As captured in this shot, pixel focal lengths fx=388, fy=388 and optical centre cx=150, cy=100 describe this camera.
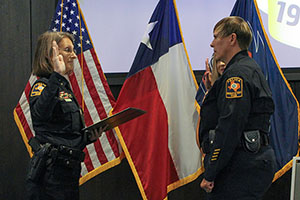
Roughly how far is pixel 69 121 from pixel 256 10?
166 cm

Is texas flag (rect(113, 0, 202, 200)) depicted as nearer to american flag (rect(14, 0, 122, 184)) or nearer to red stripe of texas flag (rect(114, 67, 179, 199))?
red stripe of texas flag (rect(114, 67, 179, 199))

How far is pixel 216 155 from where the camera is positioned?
1.67 metres

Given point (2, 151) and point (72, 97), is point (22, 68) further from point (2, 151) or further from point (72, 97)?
point (72, 97)

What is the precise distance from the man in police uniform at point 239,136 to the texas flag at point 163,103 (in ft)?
3.26

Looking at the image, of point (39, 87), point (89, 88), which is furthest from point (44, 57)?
point (89, 88)

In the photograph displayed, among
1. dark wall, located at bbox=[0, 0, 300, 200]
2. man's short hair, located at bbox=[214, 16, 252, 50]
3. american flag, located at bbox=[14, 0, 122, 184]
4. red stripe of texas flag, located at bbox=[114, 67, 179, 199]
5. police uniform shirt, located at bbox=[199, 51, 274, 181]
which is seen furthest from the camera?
dark wall, located at bbox=[0, 0, 300, 200]

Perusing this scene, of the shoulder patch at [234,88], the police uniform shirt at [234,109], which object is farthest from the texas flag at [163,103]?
the shoulder patch at [234,88]

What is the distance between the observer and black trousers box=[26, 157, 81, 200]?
1.87m

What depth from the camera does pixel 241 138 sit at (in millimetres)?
1712

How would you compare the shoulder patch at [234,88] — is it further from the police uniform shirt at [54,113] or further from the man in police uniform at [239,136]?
the police uniform shirt at [54,113]

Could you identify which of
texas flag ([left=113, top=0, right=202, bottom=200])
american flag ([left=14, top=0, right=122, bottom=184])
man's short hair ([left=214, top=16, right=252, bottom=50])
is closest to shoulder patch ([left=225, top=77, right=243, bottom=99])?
man's short hair ([left=214, top=16, right=252, bottom=50])

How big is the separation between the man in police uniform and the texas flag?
39.1 inches

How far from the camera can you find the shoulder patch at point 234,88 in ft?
5.44

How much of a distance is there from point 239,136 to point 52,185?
3.01ft
